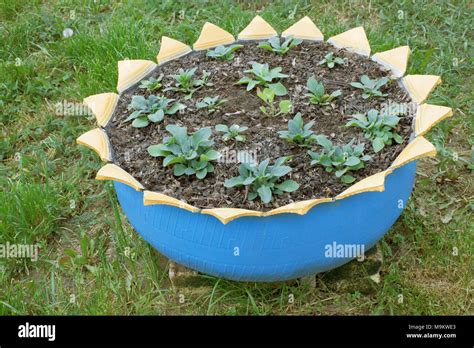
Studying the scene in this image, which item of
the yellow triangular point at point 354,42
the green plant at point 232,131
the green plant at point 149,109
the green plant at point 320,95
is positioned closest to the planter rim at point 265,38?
the yellow triangular point at point 354,42

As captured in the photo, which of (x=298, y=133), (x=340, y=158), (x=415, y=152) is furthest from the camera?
(x=298, y=133)

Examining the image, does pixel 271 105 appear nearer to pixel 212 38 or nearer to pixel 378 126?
pixel 378 126

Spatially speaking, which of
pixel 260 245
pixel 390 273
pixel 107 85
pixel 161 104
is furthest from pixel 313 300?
pixel 107 85

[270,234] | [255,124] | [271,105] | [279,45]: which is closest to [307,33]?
[279,45]

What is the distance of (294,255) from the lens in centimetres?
251

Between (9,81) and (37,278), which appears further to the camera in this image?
(9,81)

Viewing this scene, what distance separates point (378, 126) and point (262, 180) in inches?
22.2

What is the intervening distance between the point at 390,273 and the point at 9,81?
2.60 meters

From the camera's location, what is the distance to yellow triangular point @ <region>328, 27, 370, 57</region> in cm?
327

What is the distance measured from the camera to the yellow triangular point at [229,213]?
235 cm

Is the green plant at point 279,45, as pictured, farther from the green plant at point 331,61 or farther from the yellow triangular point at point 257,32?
the green plant at point 331,61

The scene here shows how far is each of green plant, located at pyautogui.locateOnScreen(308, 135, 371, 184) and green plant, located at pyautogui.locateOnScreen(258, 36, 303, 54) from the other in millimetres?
734

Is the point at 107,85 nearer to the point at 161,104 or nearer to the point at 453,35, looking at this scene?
the point at 161,104

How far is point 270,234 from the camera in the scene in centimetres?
244
